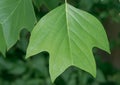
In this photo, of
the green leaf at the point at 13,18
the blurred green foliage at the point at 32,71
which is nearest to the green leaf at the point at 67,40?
the green leaf at the point at 13,18

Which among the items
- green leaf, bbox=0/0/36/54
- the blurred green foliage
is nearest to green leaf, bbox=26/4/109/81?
green leaf, bbox=0/0/36/54

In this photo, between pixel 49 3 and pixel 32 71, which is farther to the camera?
pixel 32 71

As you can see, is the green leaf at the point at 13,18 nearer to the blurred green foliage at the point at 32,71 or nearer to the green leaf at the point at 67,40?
the green leaf at the point at 67,40

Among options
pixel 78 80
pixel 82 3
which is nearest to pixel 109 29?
pixel 78 80

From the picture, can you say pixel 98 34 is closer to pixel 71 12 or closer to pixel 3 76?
pixel 71 12

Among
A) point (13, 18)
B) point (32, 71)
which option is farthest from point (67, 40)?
point (32, 71)

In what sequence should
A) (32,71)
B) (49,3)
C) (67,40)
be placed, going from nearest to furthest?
(67,40) → (49,3) → (32,71)

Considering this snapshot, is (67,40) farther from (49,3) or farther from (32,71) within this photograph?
(32,71)
